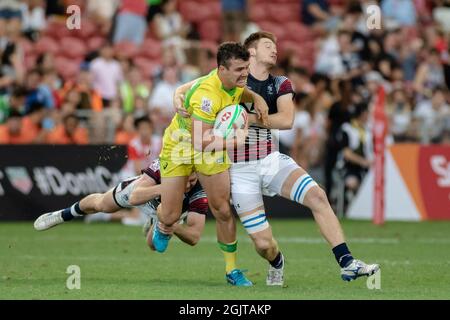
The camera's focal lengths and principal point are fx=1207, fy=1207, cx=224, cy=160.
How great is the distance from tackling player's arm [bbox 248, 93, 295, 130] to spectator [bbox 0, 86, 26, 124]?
31.0 ft

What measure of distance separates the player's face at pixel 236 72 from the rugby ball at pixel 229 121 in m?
0.25

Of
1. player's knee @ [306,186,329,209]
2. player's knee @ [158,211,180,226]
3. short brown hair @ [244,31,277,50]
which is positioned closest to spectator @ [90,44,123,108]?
player's knee @ [158,211,180,226]

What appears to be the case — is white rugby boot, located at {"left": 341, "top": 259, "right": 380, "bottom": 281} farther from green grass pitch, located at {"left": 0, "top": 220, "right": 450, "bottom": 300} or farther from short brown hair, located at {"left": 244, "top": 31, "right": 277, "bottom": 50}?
short brown hair, located at {"left": 244, "top": 31, "right": 277, "bottom": 50}

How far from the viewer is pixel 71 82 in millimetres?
21547

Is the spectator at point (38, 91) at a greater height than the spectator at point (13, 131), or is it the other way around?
the spectator at point (38, 91)

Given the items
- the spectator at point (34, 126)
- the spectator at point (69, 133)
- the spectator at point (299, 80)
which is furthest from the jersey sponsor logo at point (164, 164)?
the spectator at point (299, 80)

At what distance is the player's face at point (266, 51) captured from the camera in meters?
11.6

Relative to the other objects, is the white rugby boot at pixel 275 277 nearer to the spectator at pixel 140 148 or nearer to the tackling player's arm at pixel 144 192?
the tackling player's arm at pixel 144 192

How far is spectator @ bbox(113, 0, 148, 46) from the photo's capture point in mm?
23234

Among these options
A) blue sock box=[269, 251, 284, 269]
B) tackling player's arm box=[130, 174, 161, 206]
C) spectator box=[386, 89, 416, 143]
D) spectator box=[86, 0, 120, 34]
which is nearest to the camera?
blue sock box=[269, 251, 284, 269]

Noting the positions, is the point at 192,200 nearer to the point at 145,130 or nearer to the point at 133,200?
the point at 133,200

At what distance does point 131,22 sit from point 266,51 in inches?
476

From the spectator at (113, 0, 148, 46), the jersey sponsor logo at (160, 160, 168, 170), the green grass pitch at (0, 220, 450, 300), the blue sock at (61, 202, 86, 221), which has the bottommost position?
the green grass pitch at (0, 220, 450, 300)

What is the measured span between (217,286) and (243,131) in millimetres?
1517
